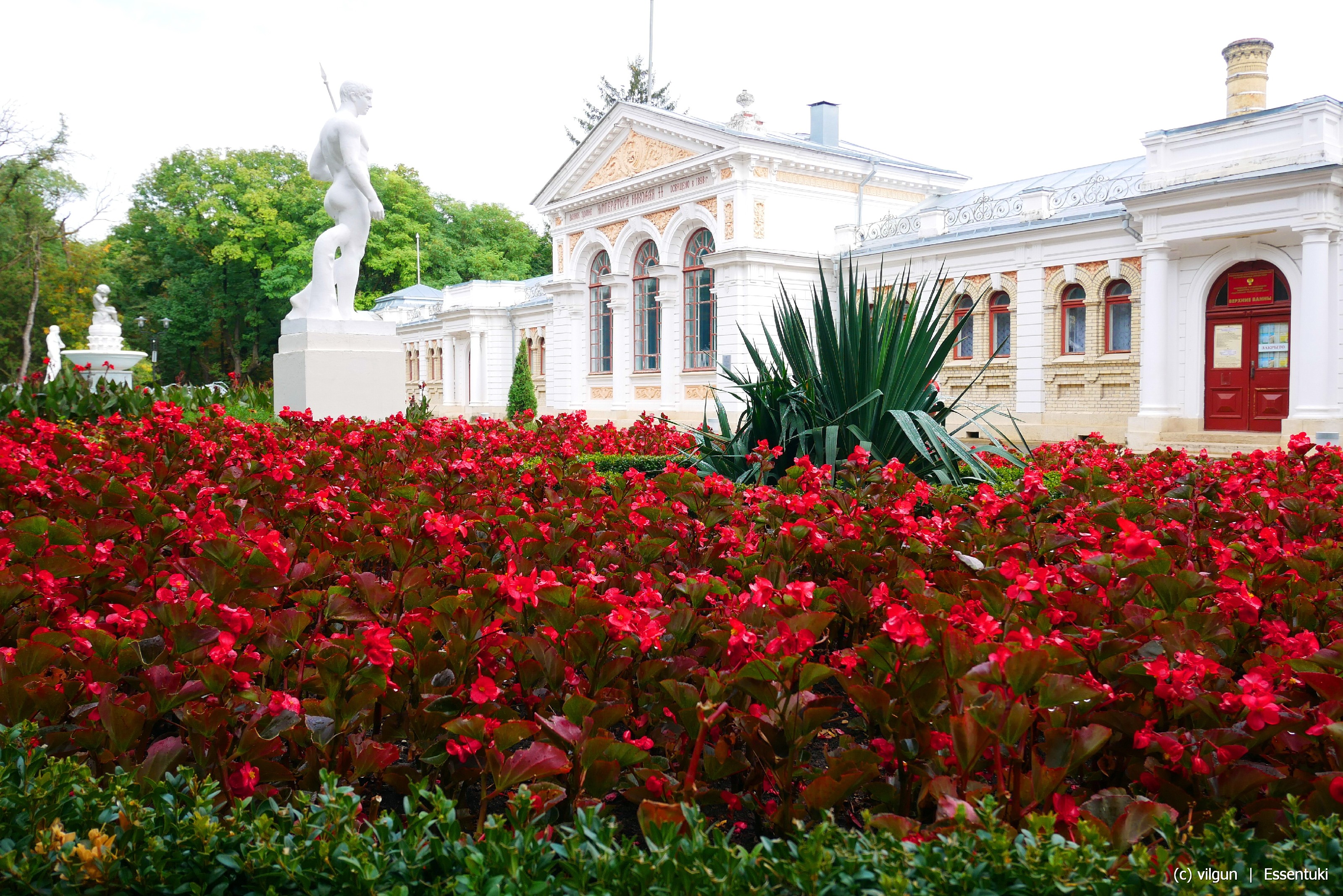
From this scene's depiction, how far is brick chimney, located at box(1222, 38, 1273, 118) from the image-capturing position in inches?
731

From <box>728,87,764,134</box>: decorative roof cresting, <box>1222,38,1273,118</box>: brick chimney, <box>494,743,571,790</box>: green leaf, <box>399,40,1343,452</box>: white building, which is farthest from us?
<box>728,87,764,134</box>: decorative roof cresting

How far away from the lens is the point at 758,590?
7.12 feet

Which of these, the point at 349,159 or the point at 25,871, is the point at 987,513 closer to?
the point at 25,871

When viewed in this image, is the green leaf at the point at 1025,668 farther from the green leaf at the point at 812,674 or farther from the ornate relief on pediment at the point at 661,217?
the ornate relief on pediment at the point at 661,217

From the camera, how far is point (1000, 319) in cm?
2123

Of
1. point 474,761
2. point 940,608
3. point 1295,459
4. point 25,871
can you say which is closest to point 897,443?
point 1295,459

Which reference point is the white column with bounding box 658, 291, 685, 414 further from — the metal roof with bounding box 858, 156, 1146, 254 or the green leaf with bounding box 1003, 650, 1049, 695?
the green leaf with bounding box 1003, 650, 1049, 695

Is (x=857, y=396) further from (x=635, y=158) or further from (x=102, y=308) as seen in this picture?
(x=102, y=308)

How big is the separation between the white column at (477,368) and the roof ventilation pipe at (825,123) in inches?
567

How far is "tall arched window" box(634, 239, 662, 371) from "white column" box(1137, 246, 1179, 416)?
1295cm

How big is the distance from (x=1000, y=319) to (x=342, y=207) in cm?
1523

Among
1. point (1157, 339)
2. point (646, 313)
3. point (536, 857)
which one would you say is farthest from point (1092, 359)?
point (536, 857)

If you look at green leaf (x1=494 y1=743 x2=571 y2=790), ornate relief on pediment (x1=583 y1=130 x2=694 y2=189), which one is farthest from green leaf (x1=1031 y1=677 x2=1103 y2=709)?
ornate relief on pediment (x1=583 y1=130 x2=694 y2=189)

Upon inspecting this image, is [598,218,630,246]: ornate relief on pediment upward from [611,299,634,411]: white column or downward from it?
upward
